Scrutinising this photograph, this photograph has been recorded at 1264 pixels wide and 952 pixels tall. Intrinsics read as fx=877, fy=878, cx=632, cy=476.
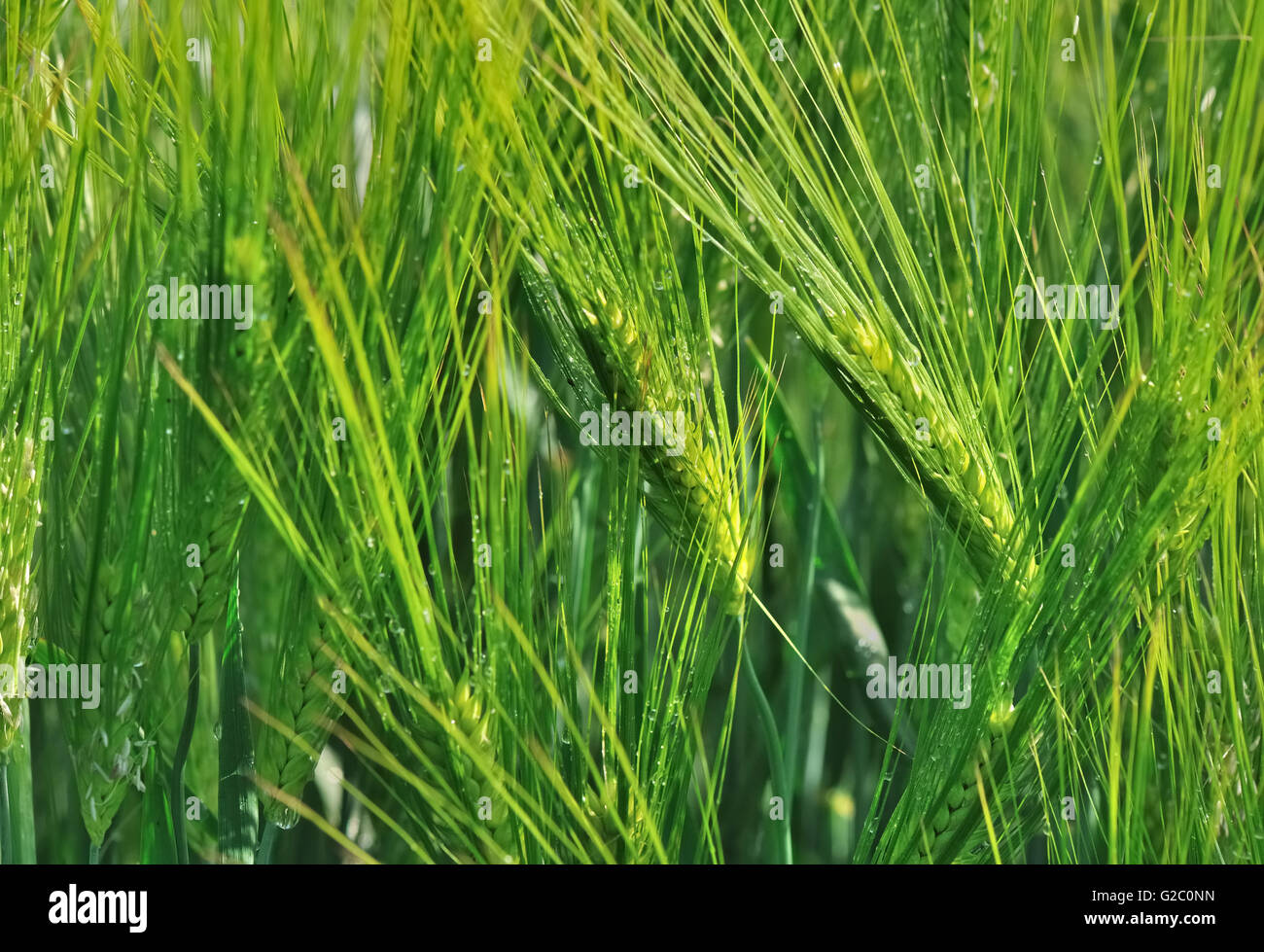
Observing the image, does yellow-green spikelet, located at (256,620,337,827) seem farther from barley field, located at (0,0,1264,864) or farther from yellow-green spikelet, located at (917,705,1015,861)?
yellow-green spikelet, located at (917,705,1015,861)

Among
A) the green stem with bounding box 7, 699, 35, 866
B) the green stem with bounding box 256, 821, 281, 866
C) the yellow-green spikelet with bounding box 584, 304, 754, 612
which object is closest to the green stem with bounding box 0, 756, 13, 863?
the green stem with bounding box 7, 699, 35, 866

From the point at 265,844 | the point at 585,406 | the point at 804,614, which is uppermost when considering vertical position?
the point at 585,406

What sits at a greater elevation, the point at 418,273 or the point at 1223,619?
the point at 418,273

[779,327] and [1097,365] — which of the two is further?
[779,327]

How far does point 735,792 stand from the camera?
1.98ft

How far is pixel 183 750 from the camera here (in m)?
0.46

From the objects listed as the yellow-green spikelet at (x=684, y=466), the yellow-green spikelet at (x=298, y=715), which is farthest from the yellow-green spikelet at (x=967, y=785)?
the yellow-green spikelet at (x=298, y=715)

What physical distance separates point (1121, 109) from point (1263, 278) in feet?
0.40

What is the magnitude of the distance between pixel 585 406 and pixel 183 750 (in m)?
0.28

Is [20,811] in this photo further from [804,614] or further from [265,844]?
[804,614]

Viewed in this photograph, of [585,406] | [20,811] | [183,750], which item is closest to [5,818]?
[20,811]
